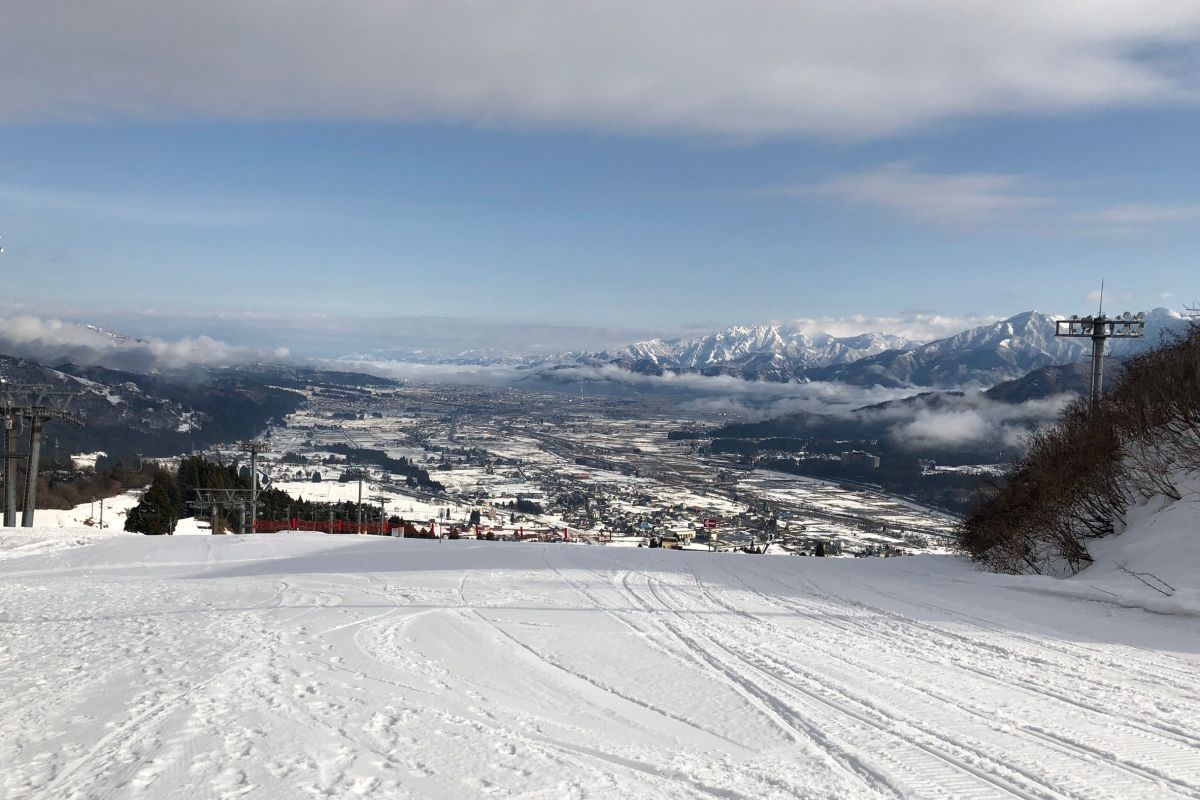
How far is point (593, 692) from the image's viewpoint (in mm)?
7258

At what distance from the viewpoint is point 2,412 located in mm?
35219

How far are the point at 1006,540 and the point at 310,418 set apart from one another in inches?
7276

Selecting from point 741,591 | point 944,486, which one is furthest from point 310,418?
point 741,591

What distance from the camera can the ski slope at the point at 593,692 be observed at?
16.8 ft

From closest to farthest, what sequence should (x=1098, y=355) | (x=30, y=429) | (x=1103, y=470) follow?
(x=1103, y=470), (x=1098, y=355), (x=30, y=429)

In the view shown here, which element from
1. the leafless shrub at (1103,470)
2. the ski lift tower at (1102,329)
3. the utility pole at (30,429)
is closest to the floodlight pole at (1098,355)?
the ski lift tower at (1102,329)

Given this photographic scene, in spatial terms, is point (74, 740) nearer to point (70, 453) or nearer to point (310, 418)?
point (70, 453)

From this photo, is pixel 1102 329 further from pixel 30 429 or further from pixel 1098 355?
pixel 30 429

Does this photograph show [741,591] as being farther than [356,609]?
Yes

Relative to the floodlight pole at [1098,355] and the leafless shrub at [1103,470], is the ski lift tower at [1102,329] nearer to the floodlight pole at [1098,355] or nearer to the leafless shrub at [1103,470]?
the floodlight pole at [1098,355]

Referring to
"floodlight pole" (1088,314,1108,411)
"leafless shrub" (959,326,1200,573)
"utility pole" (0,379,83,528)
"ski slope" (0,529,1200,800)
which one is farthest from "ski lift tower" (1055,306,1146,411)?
"utility pole" (0,379,83,528)

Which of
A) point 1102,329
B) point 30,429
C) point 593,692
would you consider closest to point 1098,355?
point 1102,329

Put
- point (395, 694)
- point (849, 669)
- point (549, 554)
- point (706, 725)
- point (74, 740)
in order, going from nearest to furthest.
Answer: point (74, 740), point (706, 725), point (395, 694), point (849, 669), point (549, 554)

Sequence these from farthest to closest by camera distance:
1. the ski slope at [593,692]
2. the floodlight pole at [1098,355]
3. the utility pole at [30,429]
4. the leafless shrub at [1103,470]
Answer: the utility pole at [30,429] → the floodlight pole at [1098,355] → the leafless shrub at [1103,470] → the ski slope at [593,692]
